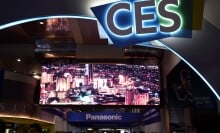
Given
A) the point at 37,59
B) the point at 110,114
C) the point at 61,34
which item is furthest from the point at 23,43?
the point at 110,114

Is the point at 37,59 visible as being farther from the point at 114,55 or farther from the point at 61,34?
the point at 114,55

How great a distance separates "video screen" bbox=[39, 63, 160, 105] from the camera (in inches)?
288

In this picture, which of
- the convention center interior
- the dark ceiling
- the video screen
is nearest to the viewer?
the convention center interior

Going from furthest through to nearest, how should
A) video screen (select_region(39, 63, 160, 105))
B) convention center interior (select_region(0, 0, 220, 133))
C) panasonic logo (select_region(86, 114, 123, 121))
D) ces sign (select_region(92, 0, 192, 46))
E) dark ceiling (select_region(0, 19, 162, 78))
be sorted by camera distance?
panasonic logo (select_region(86, 114, 123, 121)) → dark ceiling (select_region(0, 19, 162, 78)) → video screen (select_region(39, 63, 160, 105)) → convention center interior (select_region(0, 0, 220, 133)) → ces sign (select_region(92, 0, 192, 46))

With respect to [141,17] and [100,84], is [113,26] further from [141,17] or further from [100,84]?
[100,84]

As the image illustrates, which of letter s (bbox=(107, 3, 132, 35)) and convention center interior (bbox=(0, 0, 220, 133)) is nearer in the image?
letter s (bbox=(107, 3, 132, 35))

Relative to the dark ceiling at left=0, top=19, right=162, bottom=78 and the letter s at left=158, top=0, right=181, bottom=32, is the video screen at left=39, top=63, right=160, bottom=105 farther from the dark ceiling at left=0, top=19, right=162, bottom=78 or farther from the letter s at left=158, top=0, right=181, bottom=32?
the letter s at left=158, top=0, right=181, bottom=32

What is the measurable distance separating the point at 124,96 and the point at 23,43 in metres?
2.98

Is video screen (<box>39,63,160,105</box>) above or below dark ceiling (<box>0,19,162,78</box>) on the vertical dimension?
below

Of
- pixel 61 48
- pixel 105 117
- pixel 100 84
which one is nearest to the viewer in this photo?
pixel 100 84

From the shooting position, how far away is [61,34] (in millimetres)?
7730

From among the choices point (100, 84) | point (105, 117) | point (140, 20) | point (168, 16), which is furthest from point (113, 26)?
point (105, 117)

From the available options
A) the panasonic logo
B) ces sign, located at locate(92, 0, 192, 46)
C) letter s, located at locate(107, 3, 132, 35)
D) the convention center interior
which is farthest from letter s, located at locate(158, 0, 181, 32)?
the panasonic logo

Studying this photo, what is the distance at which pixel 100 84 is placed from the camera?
A: 7430 millimetres
